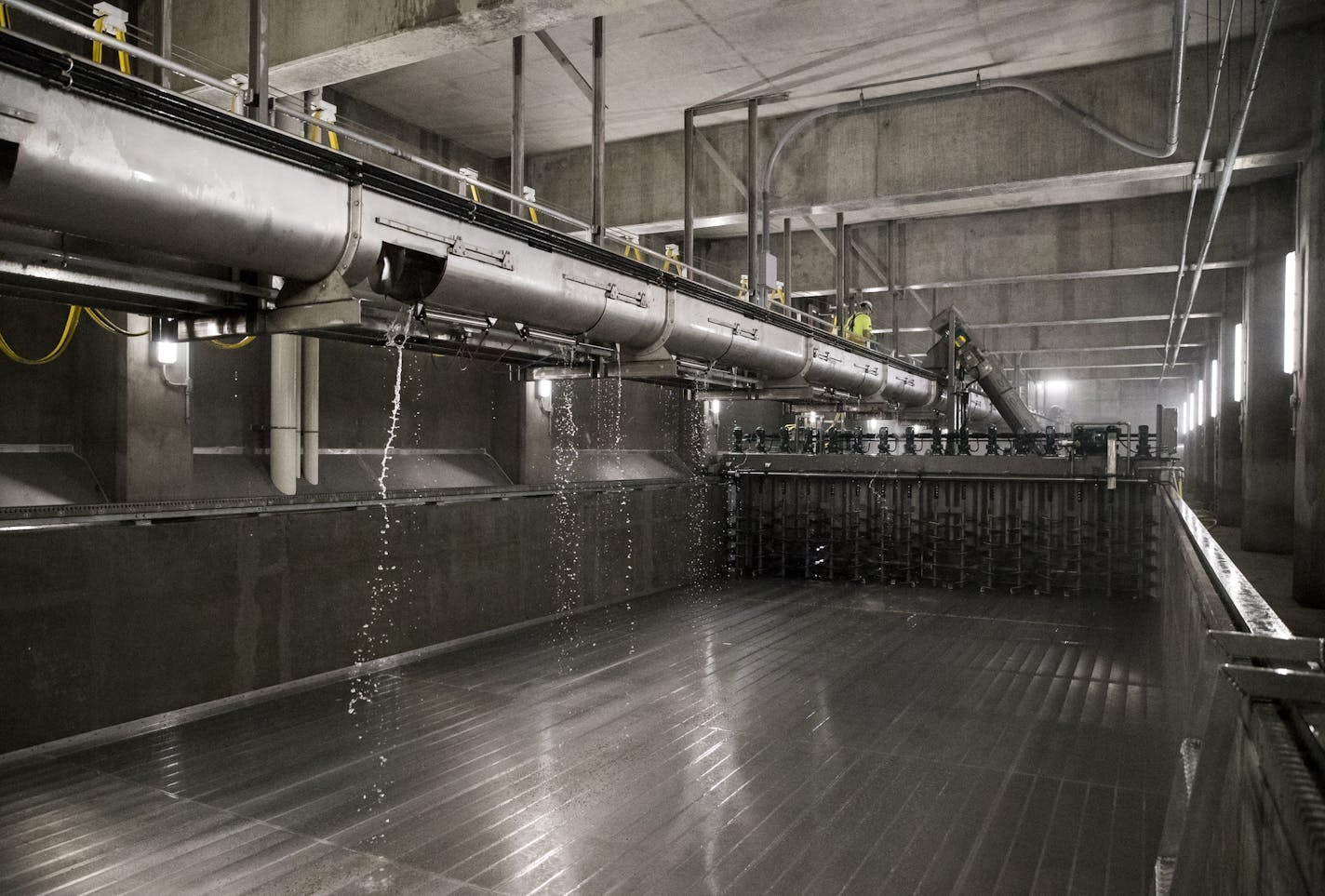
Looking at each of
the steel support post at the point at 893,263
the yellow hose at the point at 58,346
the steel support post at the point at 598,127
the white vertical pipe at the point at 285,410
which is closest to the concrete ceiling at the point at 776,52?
the steel support post at the point at 598,127

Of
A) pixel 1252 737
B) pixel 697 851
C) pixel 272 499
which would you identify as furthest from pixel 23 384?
pixel 1252 737

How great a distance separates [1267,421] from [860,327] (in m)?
6.58

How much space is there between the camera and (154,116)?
Answer: 334 centimetres

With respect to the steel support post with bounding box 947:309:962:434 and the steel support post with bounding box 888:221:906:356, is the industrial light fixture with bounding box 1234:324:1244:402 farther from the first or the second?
the steel support post with bounding box 888:221:906:356

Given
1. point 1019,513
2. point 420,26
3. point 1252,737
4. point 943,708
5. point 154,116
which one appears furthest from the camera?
point 1019,513

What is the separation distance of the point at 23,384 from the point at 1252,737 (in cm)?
675

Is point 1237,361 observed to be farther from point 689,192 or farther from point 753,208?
point 689,192

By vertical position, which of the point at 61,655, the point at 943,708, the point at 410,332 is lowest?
the point at 943,708

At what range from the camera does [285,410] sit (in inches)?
279

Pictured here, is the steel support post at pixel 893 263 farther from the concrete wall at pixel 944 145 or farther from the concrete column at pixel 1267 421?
the concrete column at pixel 1267 421

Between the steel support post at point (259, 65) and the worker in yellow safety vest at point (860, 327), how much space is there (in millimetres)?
9281

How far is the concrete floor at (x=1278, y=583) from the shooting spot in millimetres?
8508

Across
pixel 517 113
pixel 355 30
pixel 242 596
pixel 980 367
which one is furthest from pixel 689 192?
pixel 980 367

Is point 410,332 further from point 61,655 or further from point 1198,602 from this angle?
point 1198,602
